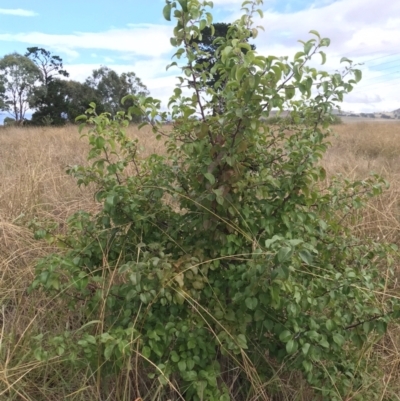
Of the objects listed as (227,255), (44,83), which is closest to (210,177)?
(227,255)

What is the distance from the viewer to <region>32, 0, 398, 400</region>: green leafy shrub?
53.1 inches

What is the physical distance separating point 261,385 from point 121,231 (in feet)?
2.65

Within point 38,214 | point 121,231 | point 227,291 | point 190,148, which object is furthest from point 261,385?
point 38,214

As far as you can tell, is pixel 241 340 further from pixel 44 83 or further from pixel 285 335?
pixel 44 83

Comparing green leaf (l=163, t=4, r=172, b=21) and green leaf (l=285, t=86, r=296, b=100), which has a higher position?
green leaf (l=163, t=4, r=172, b=21)

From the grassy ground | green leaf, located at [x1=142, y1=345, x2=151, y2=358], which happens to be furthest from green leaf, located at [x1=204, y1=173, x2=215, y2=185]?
green leaf, located at [x1=142, y1=345, x2=151, y2=358]

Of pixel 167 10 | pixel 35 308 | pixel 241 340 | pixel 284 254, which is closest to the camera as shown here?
pixel 284 254

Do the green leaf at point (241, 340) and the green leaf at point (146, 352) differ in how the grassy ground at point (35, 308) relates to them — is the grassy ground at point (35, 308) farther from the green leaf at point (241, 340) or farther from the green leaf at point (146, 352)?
the green leaf at point (241, 340)

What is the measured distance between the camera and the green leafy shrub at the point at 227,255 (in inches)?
53.1

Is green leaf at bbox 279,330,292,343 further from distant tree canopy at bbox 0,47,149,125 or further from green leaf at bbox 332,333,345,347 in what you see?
distant tree canopy at bbox 0,47,149,125

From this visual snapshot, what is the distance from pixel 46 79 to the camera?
32.7m

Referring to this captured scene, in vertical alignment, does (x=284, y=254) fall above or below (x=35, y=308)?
above

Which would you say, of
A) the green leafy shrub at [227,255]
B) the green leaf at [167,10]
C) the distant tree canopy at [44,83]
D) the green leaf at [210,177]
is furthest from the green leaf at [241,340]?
the distant tree canopy at [44,83]

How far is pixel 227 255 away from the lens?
1.58 m
